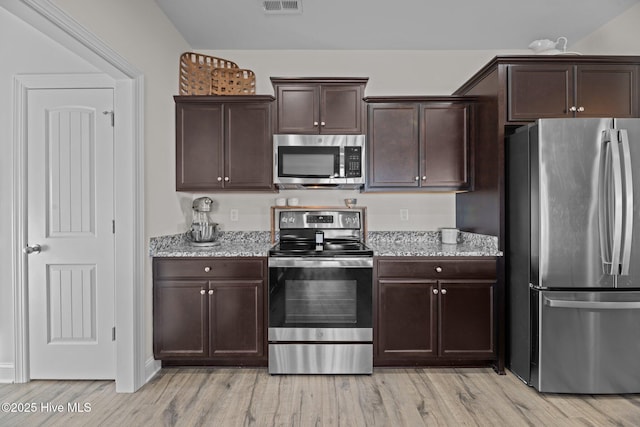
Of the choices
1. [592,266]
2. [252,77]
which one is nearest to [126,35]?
[252,77]

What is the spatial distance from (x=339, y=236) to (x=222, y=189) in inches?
45.5

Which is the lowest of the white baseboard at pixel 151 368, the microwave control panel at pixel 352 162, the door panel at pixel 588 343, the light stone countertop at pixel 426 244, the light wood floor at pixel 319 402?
the light wood floor at pixel 319 402

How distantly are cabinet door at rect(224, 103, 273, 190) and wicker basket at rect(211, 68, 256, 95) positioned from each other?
0.99 ft

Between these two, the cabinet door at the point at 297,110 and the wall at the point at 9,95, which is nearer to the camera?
the wall at the point at 9,95

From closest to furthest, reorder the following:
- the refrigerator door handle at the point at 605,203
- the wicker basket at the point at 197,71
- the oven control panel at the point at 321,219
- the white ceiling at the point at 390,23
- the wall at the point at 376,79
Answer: the refrigerator door handle at the point at 605,203 → the white ceiling at the point at 390,23 → the wicker basket at the point at 197,71 → the oven control panel at the point at 321,219 → the wall at the point at 376,79

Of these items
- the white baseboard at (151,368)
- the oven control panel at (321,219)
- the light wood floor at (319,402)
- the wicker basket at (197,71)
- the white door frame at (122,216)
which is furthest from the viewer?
the oven control panel at (321,219)

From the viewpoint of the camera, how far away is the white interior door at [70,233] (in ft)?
8.09

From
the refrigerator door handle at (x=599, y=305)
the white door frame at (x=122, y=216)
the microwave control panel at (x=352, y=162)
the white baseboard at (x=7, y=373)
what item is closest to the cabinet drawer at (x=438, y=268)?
the refrigerator door handle at (x=599, y=305)

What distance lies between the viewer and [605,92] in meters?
2.56

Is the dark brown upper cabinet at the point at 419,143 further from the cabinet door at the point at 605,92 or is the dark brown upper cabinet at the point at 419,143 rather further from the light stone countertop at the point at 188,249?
the light stone countertop at the point at 188,249

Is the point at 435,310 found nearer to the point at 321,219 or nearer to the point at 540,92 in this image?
the point at 321,219

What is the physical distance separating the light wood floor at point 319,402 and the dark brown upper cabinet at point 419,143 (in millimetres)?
1561

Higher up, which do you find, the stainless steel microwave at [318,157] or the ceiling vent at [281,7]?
the ceiling vent at [281,7]

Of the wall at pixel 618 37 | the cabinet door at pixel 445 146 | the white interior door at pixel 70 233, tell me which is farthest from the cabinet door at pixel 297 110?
the wall at pixel 618 37
